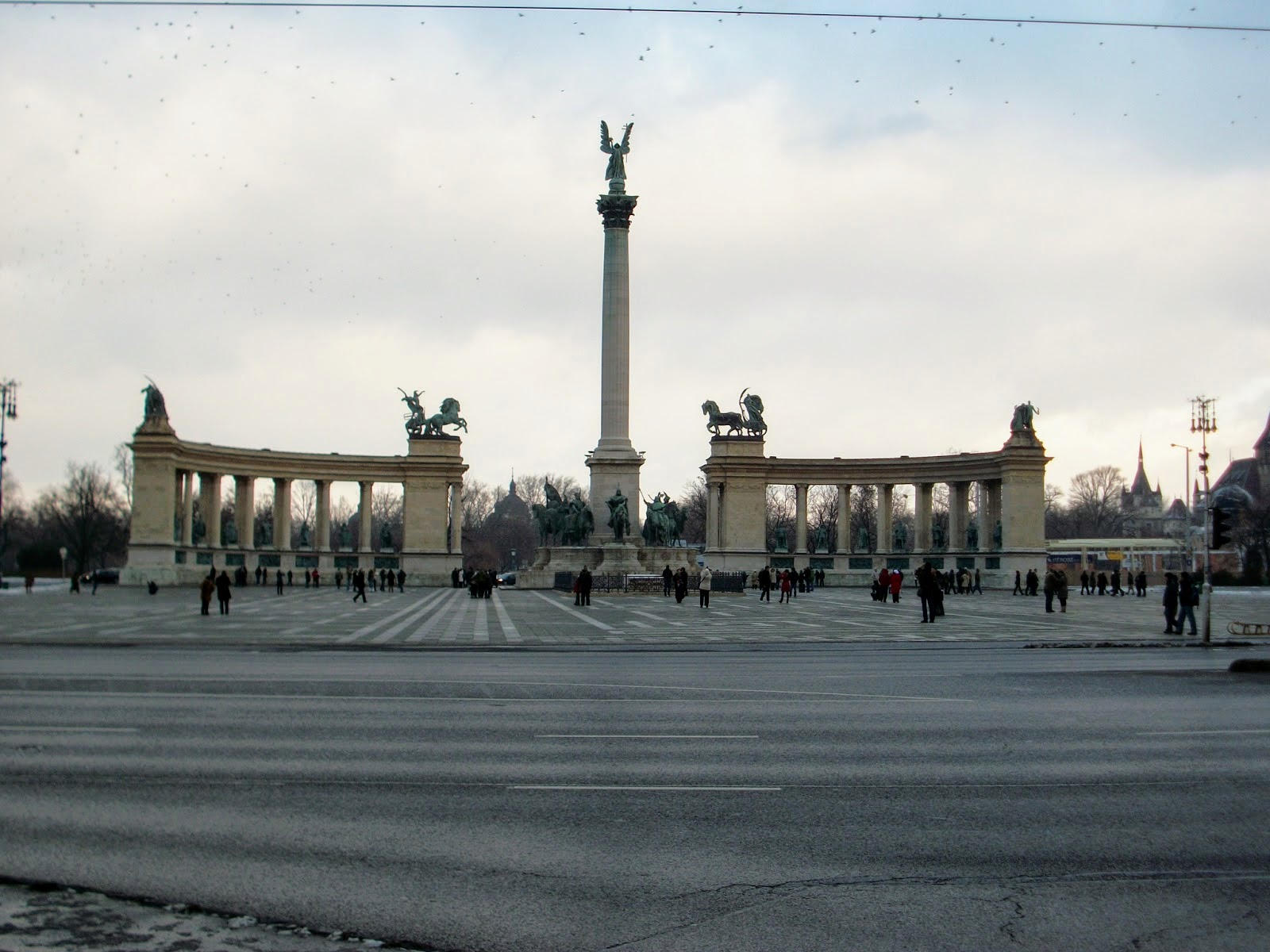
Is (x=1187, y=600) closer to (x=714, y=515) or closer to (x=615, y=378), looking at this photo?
(x=615, y=378)

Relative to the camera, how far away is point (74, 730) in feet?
46.6

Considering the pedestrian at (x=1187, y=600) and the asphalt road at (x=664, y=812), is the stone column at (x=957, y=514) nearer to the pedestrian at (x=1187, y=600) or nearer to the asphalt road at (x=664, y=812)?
the pedestrian at (x=1187, y=600)

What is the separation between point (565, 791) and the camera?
10727 mm

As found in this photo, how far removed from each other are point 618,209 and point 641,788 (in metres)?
69.5

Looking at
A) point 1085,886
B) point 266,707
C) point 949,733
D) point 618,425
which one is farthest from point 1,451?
point 1085,886

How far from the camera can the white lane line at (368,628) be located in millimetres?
31641

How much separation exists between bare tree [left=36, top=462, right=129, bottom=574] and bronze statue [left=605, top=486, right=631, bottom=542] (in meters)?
52.4

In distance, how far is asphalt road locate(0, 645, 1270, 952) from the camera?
7.33 metres

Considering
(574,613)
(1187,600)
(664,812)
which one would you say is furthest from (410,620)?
(664,812)

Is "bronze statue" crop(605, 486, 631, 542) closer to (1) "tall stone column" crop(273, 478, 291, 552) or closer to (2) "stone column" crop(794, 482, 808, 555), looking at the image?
(2) "stone column" crop(794, 482, 808, 555)

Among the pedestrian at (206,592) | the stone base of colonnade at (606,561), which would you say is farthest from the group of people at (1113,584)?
the pedestrian at (206,592)

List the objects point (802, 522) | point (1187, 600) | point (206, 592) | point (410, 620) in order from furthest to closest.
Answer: point (802, 522) < point (206, 592) < point (410, 620) < point (1187, 600)

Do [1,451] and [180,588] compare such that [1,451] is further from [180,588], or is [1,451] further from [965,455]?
[965,455]

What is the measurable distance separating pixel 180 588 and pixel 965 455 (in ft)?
178
